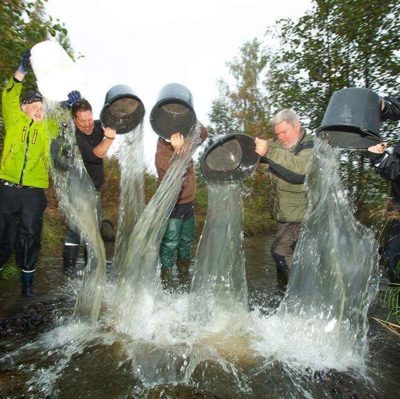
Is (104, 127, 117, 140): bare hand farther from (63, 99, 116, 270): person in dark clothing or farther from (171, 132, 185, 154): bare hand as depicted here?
(171, 132, 185, 154): bare hand

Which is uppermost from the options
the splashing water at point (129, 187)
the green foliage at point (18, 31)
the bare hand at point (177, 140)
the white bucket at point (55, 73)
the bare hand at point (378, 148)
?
the green foliage at point (18, 31)

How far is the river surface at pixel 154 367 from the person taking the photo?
208 cm

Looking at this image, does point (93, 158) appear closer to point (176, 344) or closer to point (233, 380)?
point (176, 344)

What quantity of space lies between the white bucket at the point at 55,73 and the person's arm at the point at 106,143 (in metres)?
0.48

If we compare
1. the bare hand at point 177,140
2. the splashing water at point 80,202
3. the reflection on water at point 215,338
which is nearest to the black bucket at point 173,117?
the bare hand at point 177,140

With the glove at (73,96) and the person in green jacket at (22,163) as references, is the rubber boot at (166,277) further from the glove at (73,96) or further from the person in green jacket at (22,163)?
the glove at (73,96)

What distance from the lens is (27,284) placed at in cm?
344

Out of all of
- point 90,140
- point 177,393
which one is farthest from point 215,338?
point 90,140

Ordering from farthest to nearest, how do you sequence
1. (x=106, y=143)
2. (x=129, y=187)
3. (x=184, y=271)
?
1. (x=184, y=271)
2. (x=129, y=187)
3. (x=106, y=143)

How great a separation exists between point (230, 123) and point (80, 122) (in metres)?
16.5

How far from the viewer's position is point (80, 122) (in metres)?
3.67

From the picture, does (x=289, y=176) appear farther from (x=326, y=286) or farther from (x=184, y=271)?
(x=184, y=271)

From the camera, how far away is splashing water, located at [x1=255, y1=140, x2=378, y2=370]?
2658mm

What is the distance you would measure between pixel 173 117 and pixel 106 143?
0.80 meters
